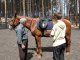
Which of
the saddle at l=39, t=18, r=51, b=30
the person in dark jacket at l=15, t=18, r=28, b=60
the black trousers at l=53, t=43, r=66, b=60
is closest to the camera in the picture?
the black trousers at l=53, t=43, r=66, b=60

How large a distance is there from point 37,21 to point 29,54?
1555mm

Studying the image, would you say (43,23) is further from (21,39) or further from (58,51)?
(58,51)

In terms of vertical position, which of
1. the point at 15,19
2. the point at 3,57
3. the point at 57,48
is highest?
the point at 15,19

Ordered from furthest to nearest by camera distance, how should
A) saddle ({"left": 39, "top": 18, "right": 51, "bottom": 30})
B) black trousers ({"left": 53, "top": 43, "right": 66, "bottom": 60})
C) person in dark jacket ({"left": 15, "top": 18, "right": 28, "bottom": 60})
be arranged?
saddle ({"left": 39, "top": 18, "right": 51, "bottom": 30}), person in dark jacket ({"left": 15, "top": 18, "right": 28, "bottom": 60}), black trousers ({"left": 53, "top": 43, "right": 66, "bottom": 60})

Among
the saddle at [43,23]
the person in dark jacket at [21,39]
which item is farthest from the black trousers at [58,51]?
the saddle at [43,23]

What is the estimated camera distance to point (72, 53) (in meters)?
13.4

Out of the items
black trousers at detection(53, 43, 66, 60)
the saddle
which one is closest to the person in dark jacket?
Answer: the saddle

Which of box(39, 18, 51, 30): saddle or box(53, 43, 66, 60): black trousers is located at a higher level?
box(39, 18, 51, 30): saddle

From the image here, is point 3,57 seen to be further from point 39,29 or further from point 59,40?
point 59,40

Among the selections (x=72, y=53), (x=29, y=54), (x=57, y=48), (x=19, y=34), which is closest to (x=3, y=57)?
(x=29, y=54)

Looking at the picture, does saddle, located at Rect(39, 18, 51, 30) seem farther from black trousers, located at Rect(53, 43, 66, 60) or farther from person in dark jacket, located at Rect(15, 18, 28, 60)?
black trousers, located at Rect(53, 43, 66, 60)

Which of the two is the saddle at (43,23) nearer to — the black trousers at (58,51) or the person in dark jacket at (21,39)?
the person in dark jacket at (21,39)

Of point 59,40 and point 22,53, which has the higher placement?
point 59,40

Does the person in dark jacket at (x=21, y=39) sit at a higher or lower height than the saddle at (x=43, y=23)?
lower
